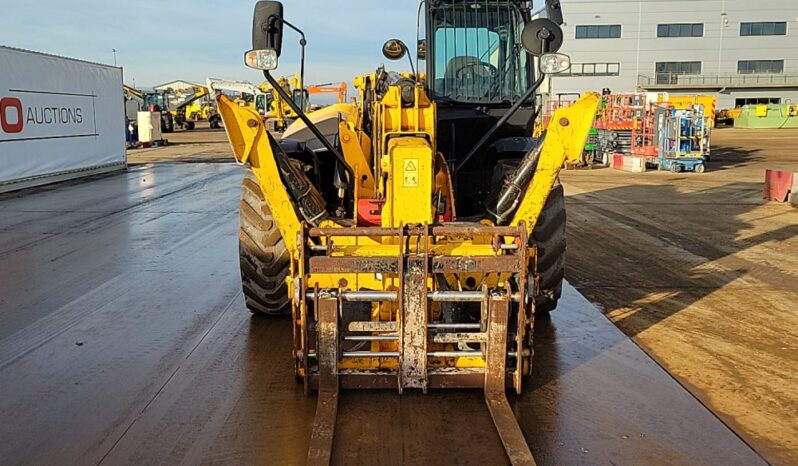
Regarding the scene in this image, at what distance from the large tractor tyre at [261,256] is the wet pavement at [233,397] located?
20cm

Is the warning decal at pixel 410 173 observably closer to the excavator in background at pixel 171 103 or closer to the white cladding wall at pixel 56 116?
the white cladding wall at pixel 56 116

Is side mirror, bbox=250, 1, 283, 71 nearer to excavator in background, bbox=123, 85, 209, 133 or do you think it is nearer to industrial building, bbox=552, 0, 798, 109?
excavator in background, bbox=123, 85, 209, 133

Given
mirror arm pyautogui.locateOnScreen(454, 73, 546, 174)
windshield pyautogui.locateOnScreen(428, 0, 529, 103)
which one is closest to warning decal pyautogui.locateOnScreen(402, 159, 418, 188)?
mirror arm pyautogui.locateOnScreen(454, 73, 546, 174)

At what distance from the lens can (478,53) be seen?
644 cm

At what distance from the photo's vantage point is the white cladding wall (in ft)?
56.0

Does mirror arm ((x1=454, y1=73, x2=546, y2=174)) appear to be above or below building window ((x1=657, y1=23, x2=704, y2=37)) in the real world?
below

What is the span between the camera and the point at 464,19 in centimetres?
647

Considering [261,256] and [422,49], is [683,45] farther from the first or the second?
[261,256]

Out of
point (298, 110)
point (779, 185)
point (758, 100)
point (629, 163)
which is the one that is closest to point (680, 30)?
point (758, 100)

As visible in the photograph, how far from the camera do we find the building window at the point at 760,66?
5923 centimetres

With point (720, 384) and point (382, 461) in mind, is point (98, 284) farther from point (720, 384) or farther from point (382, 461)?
point (720, 384)

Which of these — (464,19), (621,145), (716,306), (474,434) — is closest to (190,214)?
(464,19)

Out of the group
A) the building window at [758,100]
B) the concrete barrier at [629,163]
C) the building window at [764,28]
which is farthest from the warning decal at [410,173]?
the building window at [758,100]

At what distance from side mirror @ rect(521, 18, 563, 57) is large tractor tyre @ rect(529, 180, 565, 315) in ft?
5.54
